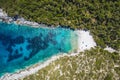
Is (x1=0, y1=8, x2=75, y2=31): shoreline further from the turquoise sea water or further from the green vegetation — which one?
the green vegetation

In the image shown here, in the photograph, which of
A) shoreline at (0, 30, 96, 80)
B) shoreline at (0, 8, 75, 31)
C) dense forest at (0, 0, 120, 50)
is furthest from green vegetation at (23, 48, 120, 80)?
shoreline at (0, 8, 75, 31)

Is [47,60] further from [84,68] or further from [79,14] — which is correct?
[79,14]

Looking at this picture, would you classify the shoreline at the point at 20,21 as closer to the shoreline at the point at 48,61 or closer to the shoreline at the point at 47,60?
the shoreline at the point at 47,60

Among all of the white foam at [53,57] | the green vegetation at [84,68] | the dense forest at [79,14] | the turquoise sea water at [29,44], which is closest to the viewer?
the green vegetation at [84,68]

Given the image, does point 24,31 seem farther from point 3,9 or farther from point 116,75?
point 116,75

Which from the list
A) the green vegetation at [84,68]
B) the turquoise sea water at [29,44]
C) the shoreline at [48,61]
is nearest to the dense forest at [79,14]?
the shoreline at [48,61]

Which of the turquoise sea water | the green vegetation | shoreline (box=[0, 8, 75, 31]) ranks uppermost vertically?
shoreline (box=[0, 8, 75, 31])
